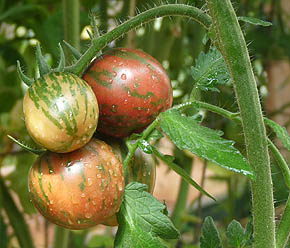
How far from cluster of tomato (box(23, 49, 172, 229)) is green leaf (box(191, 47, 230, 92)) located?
0.14 ft

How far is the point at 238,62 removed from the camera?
1.09 ft

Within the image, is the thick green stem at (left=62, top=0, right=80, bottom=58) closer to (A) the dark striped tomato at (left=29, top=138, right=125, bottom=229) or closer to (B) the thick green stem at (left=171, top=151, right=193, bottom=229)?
(A) the dark striped tomato at (left=29, top=138, right=125, bottom=229)

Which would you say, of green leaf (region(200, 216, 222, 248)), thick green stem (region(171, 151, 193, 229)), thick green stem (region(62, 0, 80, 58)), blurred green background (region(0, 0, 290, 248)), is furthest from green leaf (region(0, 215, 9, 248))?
green leaf (region(200, 216, 222, 248))

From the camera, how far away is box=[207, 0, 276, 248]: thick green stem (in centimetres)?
33

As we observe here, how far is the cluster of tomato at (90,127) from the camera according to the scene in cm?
32

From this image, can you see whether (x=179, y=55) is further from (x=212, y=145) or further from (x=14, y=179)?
(x=212, y=145)

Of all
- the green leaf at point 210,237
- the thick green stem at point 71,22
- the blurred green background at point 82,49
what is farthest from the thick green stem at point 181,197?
the green leaf at point 210,237

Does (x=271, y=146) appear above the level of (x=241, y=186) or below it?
above

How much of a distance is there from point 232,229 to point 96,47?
18 centimetres

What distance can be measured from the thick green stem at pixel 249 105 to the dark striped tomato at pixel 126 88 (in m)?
0.05

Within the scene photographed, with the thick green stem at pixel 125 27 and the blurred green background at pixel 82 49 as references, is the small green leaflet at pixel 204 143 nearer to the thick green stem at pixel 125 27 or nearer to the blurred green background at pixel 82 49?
the thick green stem at pixel 125 27

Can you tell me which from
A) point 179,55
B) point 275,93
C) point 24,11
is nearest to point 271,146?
point 24,11

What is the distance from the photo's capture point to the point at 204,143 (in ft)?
1.03

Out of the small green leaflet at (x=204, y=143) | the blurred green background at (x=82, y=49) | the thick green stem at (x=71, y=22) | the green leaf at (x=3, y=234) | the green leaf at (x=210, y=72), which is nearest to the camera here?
the small green leaflet at (x=204, y=143)
